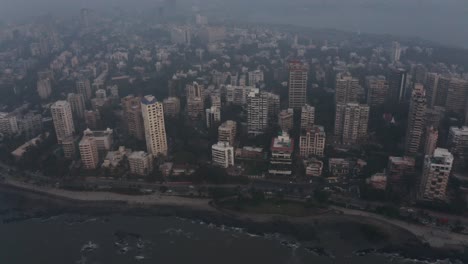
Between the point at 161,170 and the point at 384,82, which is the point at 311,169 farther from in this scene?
the point at 384,82

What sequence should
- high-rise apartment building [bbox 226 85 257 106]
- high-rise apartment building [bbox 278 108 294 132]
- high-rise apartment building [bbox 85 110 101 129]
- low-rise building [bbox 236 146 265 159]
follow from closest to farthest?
low-rise building [bbox 236 146 265 159] < high-rise apartment building [bbox 278 108 294 132] < high-rise apartment building [bbox 85 110 101 129] < high-rise apartment building [bbox 226 85 257 106]

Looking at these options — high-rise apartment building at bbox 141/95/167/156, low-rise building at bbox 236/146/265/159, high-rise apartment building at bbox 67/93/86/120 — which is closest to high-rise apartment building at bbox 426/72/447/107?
low-rise building at bbox 236/146/265/159

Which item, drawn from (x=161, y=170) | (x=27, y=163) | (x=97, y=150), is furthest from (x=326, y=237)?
(x=27, y=163)

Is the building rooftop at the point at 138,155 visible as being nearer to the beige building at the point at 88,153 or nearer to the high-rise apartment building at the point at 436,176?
the beige building at the point at 88,153

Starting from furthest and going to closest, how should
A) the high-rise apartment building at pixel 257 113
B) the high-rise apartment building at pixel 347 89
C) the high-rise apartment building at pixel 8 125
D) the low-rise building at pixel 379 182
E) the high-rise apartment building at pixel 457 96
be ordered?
the high-rise apartment building at pixel 347 89 → the high-rise apartment building at pixel 457 96 → the high-rise apartment building at pixel 8 125 → the high-rise apartment building at pixel 257 113 → the low-rise building at pixel 379 182

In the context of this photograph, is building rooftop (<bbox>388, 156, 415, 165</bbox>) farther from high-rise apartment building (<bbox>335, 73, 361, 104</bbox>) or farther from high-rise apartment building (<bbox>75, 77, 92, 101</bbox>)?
high-rise apartment building (<bbox>75, 77, 92, 101</bbox>)

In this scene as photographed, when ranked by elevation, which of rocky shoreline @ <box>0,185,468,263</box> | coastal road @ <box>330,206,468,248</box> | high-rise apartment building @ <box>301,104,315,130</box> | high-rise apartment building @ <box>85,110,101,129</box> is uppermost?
high-rise apartment building @ <box>301,104,315,130</box>

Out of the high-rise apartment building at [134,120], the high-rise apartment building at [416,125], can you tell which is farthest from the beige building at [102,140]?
the high-rise apartment building at [416,125]
